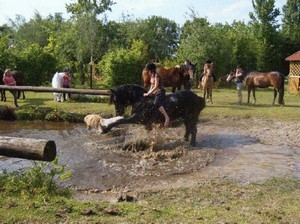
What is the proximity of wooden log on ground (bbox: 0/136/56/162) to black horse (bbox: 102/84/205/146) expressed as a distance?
4.87 metres

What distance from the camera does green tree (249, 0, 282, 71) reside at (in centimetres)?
3750

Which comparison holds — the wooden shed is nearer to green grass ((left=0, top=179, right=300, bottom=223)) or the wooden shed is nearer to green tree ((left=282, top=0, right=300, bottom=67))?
green tree ((left=282, top=0, right=300, bottom=67))

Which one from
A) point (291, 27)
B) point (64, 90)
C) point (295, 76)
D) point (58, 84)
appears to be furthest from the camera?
point (291, 27)

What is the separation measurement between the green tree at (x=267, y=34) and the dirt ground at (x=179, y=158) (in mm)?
26746

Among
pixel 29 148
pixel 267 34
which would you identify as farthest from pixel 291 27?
pixel 29 148

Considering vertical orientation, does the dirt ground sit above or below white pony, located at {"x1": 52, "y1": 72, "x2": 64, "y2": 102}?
below

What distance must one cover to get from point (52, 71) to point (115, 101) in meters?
15.2

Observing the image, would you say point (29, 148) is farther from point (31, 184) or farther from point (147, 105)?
point (147, 105)

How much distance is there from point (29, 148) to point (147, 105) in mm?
5207

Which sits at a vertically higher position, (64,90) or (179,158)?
(64,90)

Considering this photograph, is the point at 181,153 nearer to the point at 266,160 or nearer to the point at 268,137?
the point at 266,160

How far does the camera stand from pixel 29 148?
4.92 m

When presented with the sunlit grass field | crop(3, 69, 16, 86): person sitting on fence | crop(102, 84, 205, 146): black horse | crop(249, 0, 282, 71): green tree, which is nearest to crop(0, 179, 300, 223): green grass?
crop(102, 84, 205, 146): black horse

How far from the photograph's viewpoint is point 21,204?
477 cm
